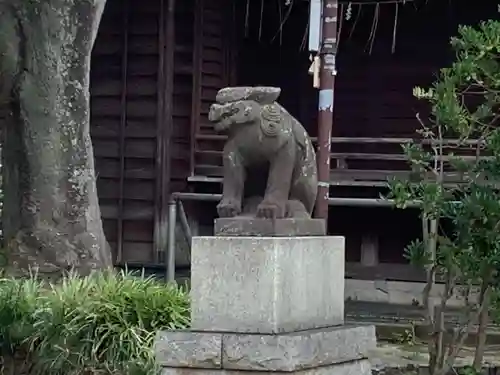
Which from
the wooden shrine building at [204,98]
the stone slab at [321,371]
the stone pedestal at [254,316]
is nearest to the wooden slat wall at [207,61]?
the wooden shrine building at [204,98]

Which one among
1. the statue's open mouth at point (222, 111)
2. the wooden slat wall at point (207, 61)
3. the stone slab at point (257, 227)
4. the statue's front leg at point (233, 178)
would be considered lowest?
the stone slab at point (257, 227)

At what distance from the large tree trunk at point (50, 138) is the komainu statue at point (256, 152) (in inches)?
169

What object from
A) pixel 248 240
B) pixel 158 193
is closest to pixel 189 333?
pixel 248 240

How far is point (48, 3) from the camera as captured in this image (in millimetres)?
11516

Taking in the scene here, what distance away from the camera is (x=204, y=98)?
52.5 feet

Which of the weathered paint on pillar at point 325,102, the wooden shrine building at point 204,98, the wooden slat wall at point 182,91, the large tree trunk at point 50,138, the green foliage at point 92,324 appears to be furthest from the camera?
the wooden slat wall at point 182,91

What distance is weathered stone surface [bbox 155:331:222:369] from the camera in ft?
22.3

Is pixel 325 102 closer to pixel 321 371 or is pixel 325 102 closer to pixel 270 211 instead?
pixel 270 211

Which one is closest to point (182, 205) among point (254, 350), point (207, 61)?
point (207, 61)

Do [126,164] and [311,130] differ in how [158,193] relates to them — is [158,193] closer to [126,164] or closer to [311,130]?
[126,164]

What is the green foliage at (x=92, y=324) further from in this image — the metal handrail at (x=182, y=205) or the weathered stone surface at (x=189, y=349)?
the metal handrail at (x=182, y=205)

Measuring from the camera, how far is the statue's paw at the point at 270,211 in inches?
277

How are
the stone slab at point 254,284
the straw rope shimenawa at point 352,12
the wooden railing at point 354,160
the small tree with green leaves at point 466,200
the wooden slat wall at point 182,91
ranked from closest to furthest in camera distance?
the stone slab at point 254,284 < the small tree with green leaves at point 466,200 < the wooden railing at point 354,160 < the straw rope shimenawa at point 352,12 < the wooden slat wall at point 182,91

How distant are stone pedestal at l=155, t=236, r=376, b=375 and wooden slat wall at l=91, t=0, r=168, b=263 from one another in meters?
8.70
